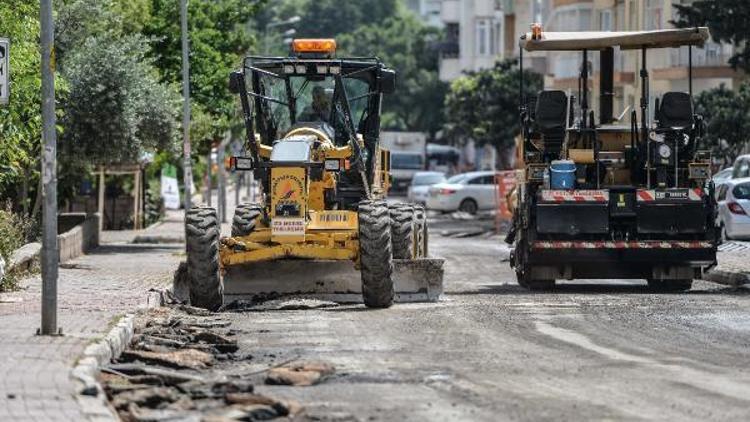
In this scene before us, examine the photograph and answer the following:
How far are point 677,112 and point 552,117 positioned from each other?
177cm

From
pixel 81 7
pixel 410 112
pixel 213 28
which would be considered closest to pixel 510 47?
pixel 410 112

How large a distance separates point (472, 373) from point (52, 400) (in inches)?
145

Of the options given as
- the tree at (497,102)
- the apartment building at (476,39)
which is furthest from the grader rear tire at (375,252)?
the apartment building at (476,39)

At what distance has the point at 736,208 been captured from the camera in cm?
3853

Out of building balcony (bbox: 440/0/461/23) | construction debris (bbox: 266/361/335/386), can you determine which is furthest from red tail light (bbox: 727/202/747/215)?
building balcony (bbox: 440/0/461/23)

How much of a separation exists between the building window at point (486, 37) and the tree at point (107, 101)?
213 ft

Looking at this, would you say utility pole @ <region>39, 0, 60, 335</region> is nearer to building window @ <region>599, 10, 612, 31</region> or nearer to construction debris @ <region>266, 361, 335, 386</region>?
construction debris @ <region>266, 361, 335, 386</region>

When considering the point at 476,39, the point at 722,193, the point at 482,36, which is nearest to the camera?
the point at 722,193

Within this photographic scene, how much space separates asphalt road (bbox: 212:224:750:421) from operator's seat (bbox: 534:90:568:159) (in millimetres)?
2579

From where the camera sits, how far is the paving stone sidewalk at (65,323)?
12.2m

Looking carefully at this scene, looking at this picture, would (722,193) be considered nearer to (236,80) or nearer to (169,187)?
(236,80)

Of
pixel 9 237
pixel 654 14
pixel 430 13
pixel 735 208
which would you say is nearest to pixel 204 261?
pixel 9 237

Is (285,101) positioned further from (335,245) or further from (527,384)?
(527,384)

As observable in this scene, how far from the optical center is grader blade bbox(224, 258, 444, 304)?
23.0 m
